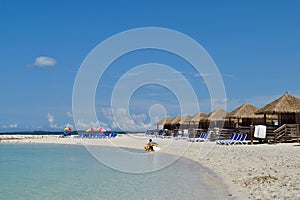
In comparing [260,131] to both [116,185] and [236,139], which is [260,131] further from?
[116,185]

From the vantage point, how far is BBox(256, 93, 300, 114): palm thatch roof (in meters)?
17.5

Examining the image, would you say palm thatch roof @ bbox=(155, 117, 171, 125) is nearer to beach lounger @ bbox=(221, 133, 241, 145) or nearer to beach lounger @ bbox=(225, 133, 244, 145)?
beach lounger @ bbox=(221, 133, 241, 145)

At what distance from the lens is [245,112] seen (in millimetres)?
21359

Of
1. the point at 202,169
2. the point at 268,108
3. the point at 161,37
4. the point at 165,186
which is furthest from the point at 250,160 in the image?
the point at 268,108

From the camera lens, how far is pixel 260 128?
16672mm

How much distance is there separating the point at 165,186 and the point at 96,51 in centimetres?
625

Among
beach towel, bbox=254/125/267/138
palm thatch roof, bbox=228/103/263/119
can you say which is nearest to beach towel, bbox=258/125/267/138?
beach towel, bbox=254/125/267/138

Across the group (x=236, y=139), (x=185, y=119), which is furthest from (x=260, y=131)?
(x=185, y=119)

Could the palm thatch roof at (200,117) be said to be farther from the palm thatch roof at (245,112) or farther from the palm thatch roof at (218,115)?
the palm thatch roof at (245,112)

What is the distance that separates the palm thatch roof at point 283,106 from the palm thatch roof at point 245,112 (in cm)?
264

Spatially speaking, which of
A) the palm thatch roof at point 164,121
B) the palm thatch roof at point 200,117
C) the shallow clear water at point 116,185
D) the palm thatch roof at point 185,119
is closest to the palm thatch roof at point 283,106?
the shallow clear water at point 116,185

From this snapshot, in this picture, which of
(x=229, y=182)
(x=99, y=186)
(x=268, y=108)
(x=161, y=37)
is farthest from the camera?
(x=268, y=108)

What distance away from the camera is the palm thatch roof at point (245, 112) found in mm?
21153

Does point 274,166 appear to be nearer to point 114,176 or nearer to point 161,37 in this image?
point 114,176
